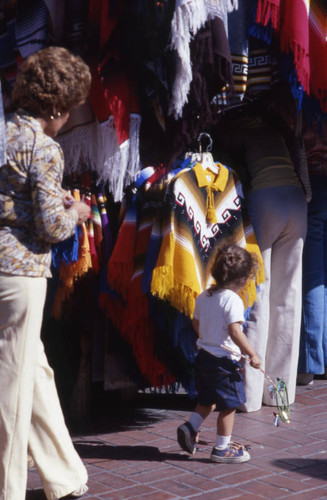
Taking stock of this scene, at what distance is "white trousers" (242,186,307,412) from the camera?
536 cm

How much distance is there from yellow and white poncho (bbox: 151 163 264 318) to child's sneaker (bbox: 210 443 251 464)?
0.71 metres

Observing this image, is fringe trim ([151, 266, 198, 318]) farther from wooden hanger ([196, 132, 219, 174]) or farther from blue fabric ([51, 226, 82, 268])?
wooden hanger ([196, 132, 219, 174])

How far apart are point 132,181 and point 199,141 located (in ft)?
1.84

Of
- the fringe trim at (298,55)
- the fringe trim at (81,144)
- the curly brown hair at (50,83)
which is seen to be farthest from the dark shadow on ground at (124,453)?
the fringe trim at (298,55)

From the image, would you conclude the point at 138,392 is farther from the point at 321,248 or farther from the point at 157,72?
the point at 157,72

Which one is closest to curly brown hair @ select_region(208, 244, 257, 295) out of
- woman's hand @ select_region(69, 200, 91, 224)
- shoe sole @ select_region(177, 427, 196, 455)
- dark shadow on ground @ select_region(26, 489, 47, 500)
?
shoe sole @ select_region(177, 427, 196, 455)

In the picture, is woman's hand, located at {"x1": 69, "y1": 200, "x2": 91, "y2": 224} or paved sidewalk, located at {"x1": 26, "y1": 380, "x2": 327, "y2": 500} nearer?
woman's hand, located at {"x1": 69, "y1": 200, "x2": 91, "y2": 224}

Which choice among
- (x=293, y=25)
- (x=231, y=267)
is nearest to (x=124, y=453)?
(x=231, y=267)

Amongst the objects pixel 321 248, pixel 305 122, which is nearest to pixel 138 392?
pixel 321 248

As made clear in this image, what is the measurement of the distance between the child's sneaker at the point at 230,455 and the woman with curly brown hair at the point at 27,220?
1147 millimetres

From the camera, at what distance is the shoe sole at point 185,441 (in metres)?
4.50

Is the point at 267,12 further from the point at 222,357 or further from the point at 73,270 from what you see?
the point at 222,357

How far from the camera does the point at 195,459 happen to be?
454 cm

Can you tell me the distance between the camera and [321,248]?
600 cm
